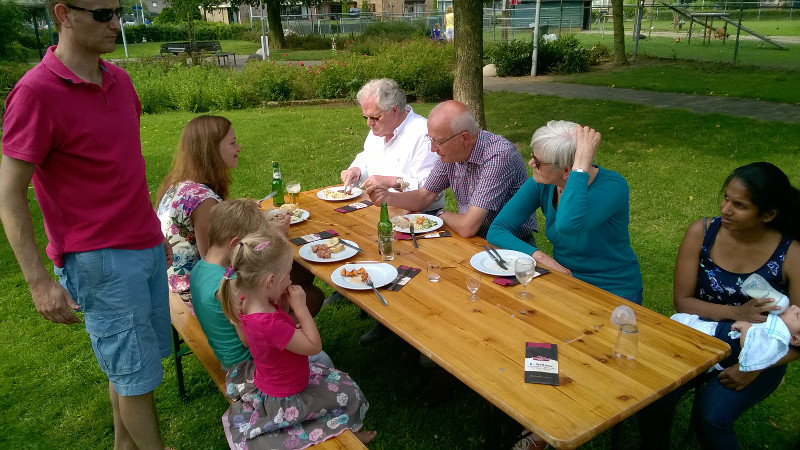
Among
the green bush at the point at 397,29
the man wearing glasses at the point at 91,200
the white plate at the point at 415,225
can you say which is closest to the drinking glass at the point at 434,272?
the white plate at the point at 415,225

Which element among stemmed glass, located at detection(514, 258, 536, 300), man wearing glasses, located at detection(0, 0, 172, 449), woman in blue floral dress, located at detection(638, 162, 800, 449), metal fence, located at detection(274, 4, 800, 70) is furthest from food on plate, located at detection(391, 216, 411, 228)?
metal fence, located at detection(274, 4, 800, 70)

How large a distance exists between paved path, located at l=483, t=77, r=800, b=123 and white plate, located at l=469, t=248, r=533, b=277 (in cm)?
885

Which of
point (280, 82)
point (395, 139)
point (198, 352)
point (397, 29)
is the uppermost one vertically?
point (397, 29)

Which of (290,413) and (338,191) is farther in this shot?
(338,191)

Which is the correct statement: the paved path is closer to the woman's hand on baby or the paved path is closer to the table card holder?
the woman's hand on baby

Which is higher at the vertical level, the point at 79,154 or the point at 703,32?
the point at 703,32

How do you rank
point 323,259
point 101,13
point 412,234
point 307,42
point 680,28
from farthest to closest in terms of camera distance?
point 307,42, point 680,28, point 412,234, point 323,259, point 101,13

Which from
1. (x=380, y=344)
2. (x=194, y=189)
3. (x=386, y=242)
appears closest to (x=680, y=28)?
(x=380, y=344)

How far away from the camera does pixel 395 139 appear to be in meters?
4.50

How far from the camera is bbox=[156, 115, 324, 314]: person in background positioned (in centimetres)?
305

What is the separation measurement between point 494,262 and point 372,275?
64cm

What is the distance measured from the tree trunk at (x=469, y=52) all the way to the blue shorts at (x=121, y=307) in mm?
6594

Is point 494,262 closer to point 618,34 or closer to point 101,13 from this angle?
point 101,13

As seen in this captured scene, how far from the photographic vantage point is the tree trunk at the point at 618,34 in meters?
16.6
